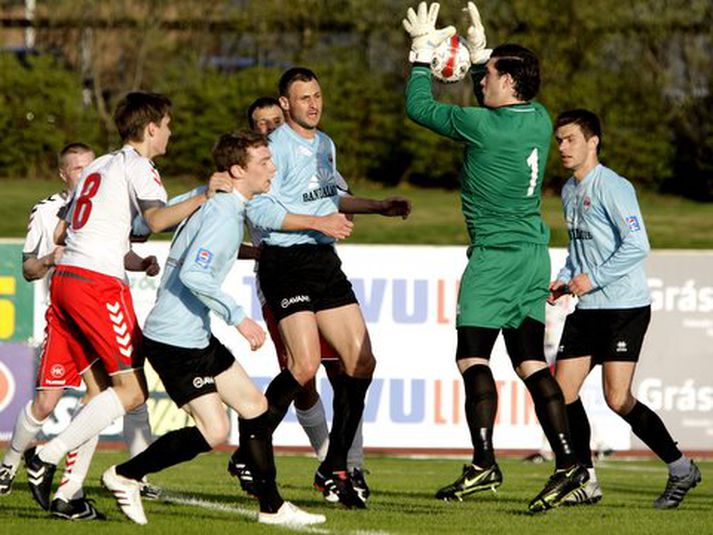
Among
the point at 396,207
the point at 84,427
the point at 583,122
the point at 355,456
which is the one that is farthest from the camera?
the point at 583,122

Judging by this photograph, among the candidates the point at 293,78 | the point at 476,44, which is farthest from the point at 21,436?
the point at 476,44

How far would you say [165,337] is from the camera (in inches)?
319

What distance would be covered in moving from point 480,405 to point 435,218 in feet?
63.6

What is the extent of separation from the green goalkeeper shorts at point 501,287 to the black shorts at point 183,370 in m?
1.56

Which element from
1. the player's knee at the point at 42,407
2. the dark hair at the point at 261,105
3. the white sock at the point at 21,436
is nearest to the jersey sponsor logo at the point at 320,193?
the dark hair at the point at 261,105

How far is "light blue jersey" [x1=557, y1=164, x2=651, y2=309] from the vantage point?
9.70 metres

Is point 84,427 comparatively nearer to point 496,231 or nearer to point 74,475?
point 74,475

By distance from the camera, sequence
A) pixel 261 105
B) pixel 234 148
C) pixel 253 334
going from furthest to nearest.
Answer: pixel 261 105
pixel 234 148
pixel 253 334

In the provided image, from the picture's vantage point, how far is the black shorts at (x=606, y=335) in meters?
10.0

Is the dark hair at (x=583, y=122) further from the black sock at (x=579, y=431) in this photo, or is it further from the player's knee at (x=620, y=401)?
the black sock at (x=579, y=431)

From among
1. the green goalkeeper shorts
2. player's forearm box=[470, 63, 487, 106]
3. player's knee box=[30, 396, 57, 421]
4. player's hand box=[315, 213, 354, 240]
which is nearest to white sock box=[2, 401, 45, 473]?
player's knee box=[30, 396, 57, 421]

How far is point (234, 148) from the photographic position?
8219 millimetres

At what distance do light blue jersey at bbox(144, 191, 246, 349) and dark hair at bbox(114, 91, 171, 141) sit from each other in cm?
69

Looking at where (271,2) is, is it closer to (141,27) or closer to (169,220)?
(141,27)
